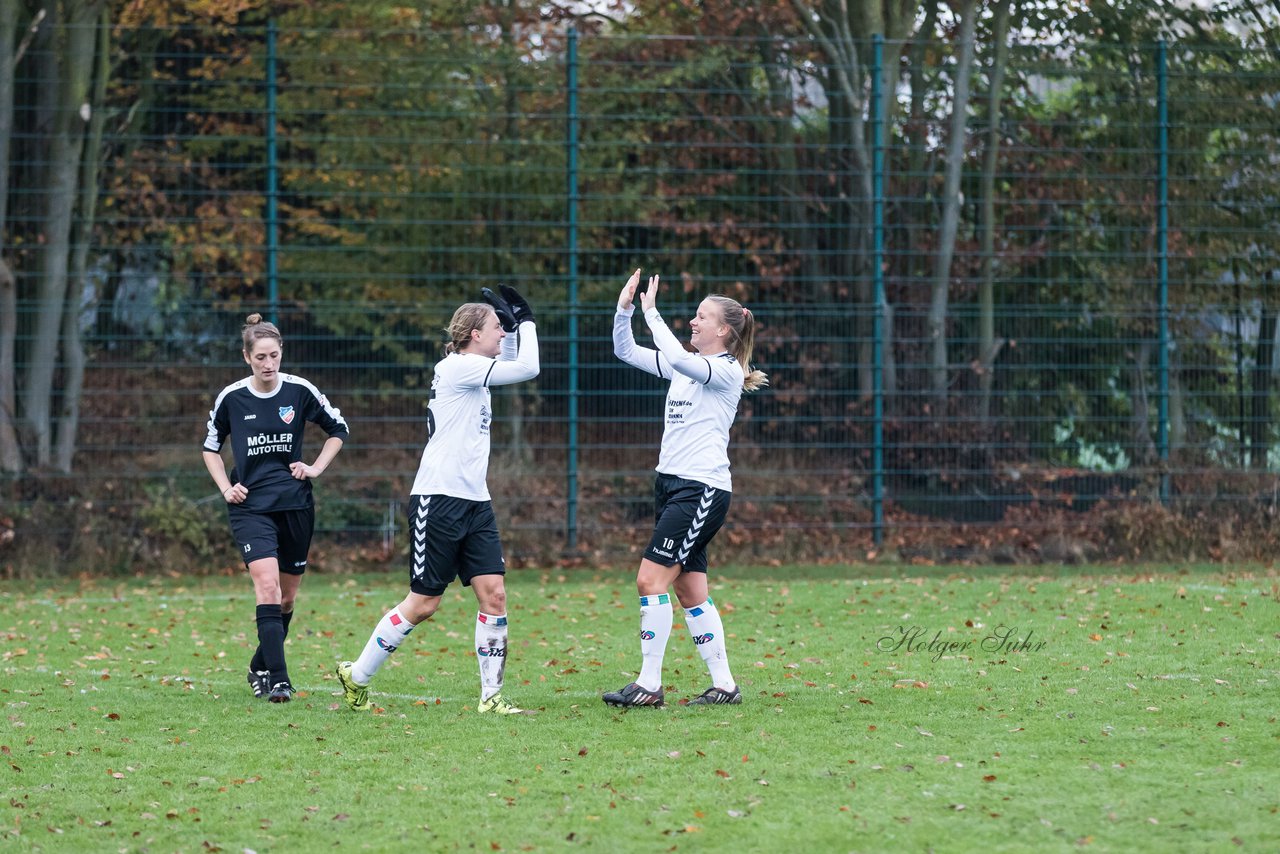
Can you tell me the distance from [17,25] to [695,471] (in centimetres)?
927

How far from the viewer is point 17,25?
530 inches

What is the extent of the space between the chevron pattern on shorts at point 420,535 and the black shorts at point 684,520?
3.33ft

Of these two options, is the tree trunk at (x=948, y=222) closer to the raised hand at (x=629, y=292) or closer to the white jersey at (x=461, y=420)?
the raised hand at (x=629, y=292)

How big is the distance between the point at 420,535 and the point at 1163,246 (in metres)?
9.59

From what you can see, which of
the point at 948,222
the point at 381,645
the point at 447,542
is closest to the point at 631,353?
the point at 447,542

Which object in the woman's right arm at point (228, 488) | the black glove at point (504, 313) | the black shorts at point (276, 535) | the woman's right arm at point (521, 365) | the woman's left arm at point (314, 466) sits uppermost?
the black glove at point (504, 313)

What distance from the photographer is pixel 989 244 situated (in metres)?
14.4

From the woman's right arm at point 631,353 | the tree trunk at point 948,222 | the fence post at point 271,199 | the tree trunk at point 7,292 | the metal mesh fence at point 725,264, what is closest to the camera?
the woman's right arm at point 631,353

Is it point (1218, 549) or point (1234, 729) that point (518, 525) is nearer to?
point (1218, 549)

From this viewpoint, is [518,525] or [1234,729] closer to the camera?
[1234,729]

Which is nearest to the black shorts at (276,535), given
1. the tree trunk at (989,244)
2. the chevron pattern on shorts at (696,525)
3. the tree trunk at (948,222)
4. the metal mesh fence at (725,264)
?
the chevron pattern on shorts at (696,525)

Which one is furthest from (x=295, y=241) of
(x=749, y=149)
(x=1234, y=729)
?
(x=1234, y=729)

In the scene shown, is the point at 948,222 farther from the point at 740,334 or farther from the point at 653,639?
the point at 653,639

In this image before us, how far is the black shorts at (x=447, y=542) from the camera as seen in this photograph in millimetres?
6992
